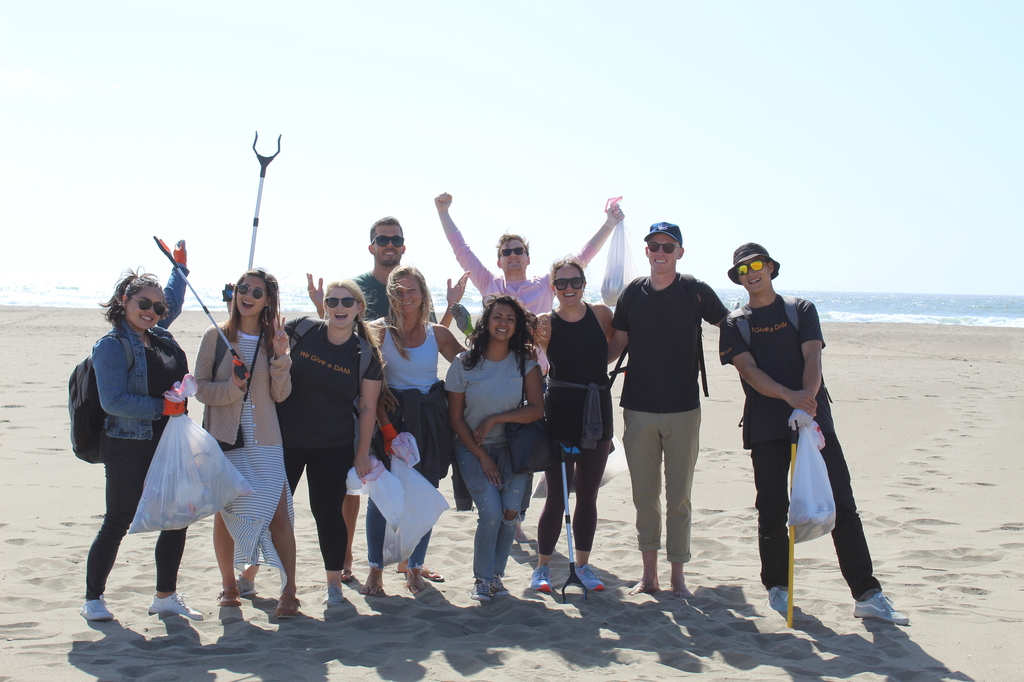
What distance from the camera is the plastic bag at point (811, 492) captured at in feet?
12.6

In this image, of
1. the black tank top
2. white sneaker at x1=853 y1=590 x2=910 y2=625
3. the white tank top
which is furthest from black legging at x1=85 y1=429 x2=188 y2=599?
white sneaker at x1=853 y1=590 x2=910 y2=625

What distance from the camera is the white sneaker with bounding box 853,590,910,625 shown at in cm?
386

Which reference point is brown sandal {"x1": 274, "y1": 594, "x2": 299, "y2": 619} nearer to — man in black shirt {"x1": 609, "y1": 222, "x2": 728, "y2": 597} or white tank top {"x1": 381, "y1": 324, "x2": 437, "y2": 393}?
white tank top {"x1": 381, "y1": 324, "x2": 437, "y2": 393}

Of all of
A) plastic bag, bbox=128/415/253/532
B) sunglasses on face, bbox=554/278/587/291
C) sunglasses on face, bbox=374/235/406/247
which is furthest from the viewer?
sunglasses on face, bbox=374/235/406/247

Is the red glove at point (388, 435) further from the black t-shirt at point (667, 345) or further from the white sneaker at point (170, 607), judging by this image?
the black t-shirt at point (667, 345)

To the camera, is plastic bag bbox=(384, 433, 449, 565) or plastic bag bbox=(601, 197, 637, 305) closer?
plastic bag bbox=(384, 433, 449, 565)

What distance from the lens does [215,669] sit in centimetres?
321

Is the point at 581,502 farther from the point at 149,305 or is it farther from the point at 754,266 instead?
the point at 149,305

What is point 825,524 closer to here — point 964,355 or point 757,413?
point 757,413

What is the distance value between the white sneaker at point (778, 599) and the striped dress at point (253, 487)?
2.64 metres

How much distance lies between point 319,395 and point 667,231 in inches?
82.1

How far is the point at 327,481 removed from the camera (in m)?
3.93

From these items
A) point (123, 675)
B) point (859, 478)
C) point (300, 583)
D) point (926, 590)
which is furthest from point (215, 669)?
point (859, 478)

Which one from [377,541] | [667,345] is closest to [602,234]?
[667,345]
